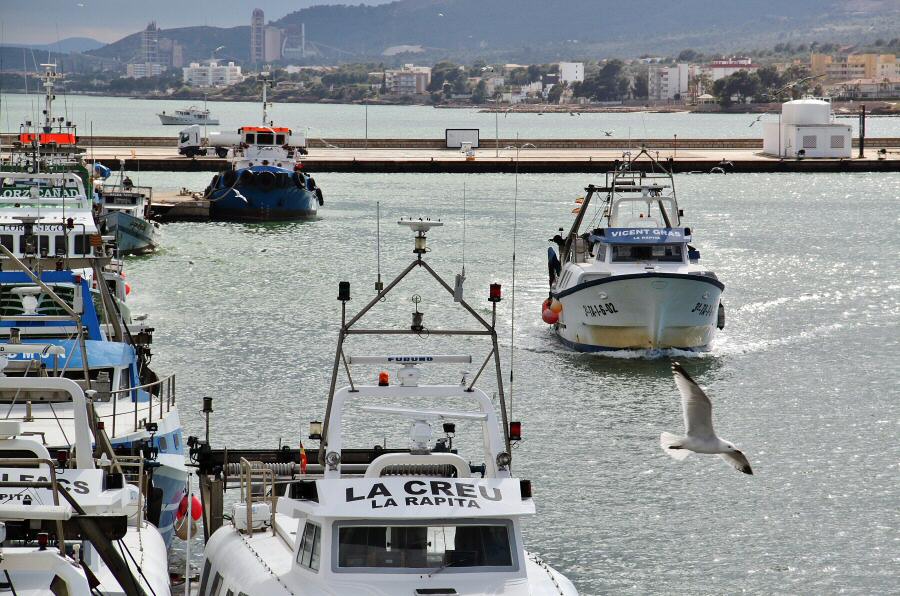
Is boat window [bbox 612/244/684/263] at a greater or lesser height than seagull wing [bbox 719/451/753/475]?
greater

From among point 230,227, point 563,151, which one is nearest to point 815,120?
point 563,151

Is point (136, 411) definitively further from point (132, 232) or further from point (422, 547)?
point (132, 232)

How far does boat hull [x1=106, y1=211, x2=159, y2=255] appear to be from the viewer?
54781mm

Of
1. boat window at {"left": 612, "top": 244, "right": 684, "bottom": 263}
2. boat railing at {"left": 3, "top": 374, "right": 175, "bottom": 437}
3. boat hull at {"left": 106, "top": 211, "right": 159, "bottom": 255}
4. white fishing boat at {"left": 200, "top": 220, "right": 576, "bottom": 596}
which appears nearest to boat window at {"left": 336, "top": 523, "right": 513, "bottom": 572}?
white fishing boat at {"left": 200, "top": 220, "right": 576, "bottom": 596}

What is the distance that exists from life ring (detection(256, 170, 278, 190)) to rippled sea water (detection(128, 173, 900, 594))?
10.7 feet

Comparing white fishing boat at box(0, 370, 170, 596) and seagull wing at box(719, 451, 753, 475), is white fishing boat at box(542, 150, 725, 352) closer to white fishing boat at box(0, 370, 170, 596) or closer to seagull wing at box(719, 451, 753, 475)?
white fishing boat at box(0, 370, 170, 596)

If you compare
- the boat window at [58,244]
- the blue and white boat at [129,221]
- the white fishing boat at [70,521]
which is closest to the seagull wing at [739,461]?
the white fishing boat at [70,521]

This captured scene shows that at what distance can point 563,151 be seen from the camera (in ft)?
401

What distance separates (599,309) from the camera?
35.1 metres

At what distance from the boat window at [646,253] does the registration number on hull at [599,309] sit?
1207 millimetres

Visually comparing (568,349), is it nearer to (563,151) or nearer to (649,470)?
(649,470)

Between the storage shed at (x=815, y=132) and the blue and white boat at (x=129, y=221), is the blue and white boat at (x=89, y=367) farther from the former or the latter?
the storage shed at (x=815, y=132)

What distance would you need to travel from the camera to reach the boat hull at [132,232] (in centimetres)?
5478

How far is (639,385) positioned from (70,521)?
70.9 feet
